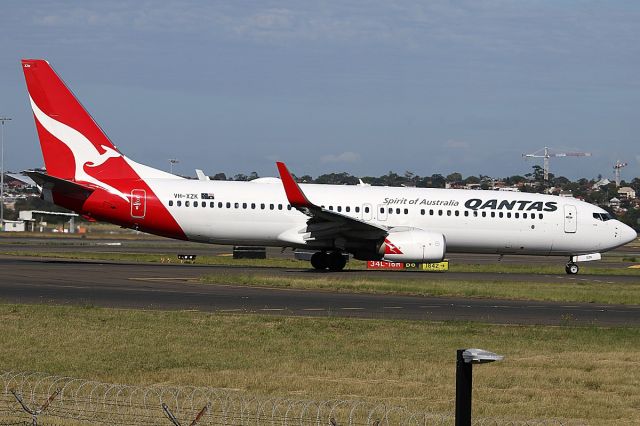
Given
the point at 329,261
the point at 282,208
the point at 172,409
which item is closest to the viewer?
the point at 172,409

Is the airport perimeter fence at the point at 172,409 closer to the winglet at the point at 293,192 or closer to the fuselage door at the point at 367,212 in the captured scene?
the winglet at the point at 293,192

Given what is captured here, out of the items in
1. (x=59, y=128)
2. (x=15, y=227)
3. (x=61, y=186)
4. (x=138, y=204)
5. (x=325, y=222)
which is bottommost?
(x=325, y=222)

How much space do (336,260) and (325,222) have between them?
97.6 inches

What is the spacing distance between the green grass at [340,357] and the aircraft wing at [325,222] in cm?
1663

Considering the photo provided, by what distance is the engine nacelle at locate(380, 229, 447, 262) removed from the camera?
138 feet

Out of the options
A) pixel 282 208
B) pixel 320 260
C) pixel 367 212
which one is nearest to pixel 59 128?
pixel 282 208

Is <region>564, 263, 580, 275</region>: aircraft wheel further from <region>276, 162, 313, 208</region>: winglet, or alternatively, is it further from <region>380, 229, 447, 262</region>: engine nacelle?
<region>276, 162, 313, 208</region>: winglet

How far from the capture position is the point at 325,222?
140 feet

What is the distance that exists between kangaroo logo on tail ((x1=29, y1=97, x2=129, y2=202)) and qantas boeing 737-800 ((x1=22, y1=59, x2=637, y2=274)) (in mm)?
43

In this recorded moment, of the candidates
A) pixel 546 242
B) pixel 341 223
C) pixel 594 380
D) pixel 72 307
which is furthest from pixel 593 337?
pixel 546 242

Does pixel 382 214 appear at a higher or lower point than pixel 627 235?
higher

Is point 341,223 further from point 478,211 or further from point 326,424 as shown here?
point 326,424

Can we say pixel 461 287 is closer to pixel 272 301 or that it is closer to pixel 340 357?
pixel 272 301

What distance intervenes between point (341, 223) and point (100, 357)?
24.7 m
